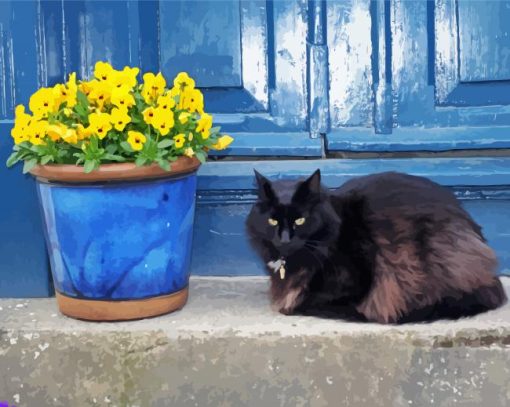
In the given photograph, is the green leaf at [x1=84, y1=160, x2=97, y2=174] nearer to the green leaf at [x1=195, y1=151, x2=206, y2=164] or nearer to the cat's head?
the green leaf at [x1=195, y1=151, x2=206, y2=164]

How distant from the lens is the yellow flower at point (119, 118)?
8.13 feet

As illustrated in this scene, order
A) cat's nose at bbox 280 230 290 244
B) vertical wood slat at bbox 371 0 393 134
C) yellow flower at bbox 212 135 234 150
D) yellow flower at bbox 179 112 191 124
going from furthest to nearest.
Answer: vertical wood slat at bbox 371 0 393 134, yellow flower at bbox 212 135 234 150, yellow flower at bbox 179 112 191 124, cat's nose at bbox 280 230 290 244

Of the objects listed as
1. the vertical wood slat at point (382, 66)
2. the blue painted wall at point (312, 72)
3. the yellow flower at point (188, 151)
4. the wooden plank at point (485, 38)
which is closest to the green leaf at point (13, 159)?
the blue painted wall at point (312, 72)

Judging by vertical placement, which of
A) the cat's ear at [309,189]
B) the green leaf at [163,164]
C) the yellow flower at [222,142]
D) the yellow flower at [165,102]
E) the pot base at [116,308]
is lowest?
the pot base at [116,308]

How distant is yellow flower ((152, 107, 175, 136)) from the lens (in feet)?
8.16

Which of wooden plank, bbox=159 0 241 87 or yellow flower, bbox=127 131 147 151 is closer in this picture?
yellow flower, bbox=127 131 147 151

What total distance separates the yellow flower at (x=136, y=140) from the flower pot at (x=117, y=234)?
57 mm

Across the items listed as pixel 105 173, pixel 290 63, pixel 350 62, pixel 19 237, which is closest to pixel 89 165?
pixel 105 173

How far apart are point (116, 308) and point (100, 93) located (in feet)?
1.79

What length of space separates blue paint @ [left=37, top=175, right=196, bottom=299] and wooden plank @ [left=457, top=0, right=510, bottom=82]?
92cm

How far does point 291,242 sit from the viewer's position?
8.07 feet

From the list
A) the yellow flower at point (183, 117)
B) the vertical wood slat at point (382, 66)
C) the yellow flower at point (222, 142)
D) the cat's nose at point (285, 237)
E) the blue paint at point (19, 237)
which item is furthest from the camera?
the vertical wood slat at point (382, 66)

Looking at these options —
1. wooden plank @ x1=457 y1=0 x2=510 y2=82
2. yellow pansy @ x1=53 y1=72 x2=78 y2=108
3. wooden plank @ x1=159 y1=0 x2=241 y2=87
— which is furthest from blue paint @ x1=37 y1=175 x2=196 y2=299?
wooden plank @ x1=457 y1=0 x2=510 y2=82

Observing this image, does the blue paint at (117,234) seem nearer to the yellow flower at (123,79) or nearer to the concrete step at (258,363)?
the concrete step at (258,363)
